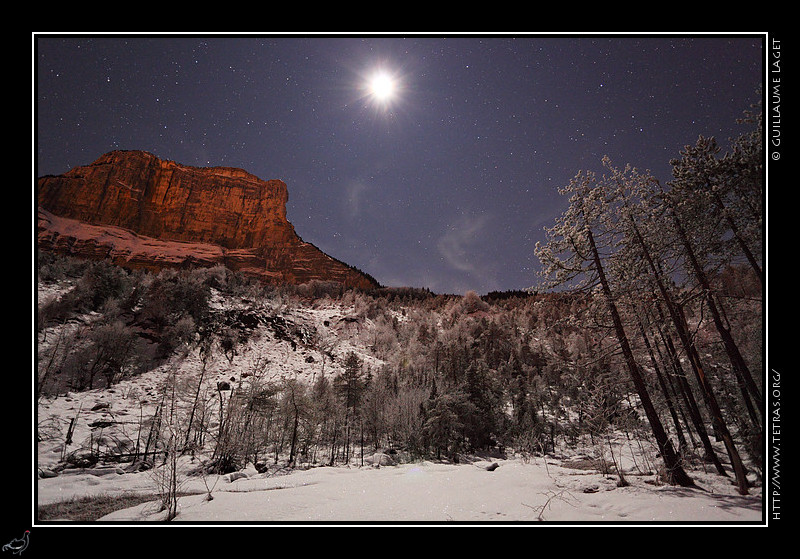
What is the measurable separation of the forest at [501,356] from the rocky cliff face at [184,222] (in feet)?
133

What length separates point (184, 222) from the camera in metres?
102

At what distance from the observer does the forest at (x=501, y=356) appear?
283 inches

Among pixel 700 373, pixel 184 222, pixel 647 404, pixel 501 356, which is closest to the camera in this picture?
pixel 700 373

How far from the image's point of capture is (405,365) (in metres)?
49.5

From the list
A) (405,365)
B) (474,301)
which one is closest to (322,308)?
(405,365)

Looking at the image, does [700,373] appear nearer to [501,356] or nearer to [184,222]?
[501,356]

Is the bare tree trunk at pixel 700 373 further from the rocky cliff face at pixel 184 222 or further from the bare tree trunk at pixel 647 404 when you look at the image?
the rocky cliff face at pixel 184 222

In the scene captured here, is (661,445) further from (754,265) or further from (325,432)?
(325,432)
